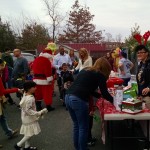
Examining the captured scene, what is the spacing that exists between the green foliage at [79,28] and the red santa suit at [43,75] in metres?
41.4

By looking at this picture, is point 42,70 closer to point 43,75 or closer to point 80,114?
point 43,75

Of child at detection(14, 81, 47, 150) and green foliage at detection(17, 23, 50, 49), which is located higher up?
green foliage at detection(17, 23, 50, 49)

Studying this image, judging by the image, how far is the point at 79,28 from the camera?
49812mm

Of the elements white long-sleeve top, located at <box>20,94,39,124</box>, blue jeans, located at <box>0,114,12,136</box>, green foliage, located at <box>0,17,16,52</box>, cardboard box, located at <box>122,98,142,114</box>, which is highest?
green foliage, located at <box>0,17,16,52</box>

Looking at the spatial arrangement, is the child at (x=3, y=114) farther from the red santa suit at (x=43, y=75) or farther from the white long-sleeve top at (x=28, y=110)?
the red santa suit at (x=43, y=75)

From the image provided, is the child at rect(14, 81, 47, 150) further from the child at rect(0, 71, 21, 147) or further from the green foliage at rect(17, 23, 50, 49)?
the green foliage at rect(17, 23, 50, 49)

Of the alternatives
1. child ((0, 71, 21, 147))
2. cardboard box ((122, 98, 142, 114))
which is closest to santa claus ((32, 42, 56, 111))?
child ((0, 71, 21, 147))

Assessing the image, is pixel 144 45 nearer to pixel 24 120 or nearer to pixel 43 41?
pixel 24 120

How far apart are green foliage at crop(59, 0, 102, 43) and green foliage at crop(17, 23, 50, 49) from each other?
7.47 m

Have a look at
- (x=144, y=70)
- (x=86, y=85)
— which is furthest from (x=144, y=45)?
(x=86, y=85)

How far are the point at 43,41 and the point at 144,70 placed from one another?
37.2 m

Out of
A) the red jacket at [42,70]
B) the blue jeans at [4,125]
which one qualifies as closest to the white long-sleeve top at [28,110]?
the blue jeans at [4,125]

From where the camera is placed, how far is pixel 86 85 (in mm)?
3912

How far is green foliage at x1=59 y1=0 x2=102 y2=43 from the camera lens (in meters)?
48.9
